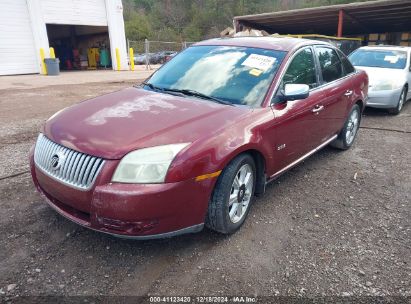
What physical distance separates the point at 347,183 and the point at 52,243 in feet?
11.1

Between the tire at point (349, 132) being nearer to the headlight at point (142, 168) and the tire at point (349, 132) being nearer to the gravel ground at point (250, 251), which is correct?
the gravel ground at point (250, 251)

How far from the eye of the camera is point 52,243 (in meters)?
2.74

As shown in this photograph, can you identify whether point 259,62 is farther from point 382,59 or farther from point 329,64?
point 382,59

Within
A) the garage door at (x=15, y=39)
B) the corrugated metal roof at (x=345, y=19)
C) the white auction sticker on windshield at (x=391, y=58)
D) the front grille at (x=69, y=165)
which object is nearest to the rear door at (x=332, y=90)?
the front grille at (x=69, y=165)

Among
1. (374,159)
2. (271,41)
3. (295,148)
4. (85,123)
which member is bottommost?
(374,159)

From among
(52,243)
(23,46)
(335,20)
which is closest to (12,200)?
(52,243)

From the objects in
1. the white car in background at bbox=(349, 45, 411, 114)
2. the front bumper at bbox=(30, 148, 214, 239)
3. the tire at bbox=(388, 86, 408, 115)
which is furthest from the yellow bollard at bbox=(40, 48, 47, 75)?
the front bumper at bbox=(30, 148, 214, 239)

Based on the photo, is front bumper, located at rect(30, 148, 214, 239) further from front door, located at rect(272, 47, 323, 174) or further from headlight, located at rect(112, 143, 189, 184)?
front door, located at rect(272, 47, 323, 174)

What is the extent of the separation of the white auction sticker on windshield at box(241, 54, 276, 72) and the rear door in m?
0.95

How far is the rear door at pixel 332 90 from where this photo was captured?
415 cm

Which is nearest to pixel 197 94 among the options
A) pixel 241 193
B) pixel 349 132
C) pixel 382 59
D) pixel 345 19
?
pixel 241 193

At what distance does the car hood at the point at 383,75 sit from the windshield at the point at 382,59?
1.26 feet

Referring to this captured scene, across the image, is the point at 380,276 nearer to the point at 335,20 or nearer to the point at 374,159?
the point at 374,159

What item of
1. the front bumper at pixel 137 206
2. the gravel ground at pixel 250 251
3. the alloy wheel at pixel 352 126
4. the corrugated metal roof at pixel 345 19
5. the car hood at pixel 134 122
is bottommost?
the gravel ground at pixel 250 251
